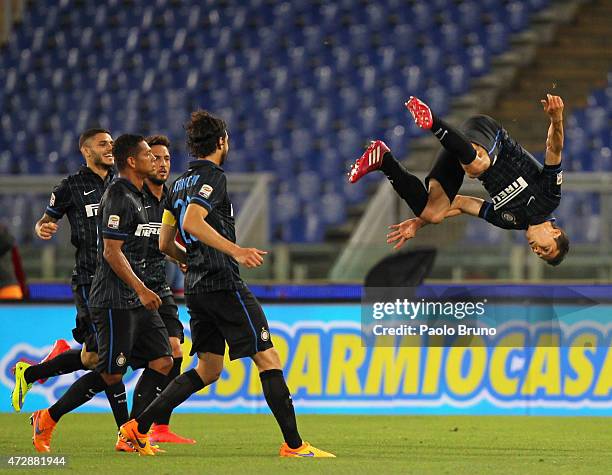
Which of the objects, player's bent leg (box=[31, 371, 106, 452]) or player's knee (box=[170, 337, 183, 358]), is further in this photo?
player's knee (box=[170, 337, 183, 358])

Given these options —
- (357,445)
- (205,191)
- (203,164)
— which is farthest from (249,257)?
(357,445)

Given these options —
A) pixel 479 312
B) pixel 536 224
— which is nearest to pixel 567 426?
pixel 479 312

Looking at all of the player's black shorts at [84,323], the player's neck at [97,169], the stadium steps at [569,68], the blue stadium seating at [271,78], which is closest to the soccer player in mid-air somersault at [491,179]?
the player's neck at [97,169]

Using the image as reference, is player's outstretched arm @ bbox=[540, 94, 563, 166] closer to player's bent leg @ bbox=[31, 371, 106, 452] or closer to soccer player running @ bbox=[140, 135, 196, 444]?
soccer player running @ bbox=[140, 135, 196, 444]

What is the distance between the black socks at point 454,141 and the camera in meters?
8.11

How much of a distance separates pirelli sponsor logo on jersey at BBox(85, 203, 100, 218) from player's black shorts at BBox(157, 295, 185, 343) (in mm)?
753

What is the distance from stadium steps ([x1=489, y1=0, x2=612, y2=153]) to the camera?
18797 millimetres

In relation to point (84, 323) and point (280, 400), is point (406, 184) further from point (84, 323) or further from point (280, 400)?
point (84, 323)

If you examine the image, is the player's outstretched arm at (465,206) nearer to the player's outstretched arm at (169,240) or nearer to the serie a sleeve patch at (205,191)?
the player's outstretched arm at (169,240)

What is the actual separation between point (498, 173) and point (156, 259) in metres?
2.29

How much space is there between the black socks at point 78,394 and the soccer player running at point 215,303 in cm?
61

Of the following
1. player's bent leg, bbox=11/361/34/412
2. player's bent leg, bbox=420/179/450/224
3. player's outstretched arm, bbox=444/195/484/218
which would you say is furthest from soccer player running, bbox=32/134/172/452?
player's outstretched arm, bbox=444/195/484/218

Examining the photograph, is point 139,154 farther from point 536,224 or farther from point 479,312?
point 479,312

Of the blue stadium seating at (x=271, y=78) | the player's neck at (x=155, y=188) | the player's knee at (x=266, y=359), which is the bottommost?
the player's knee at (x=266, y=359)
